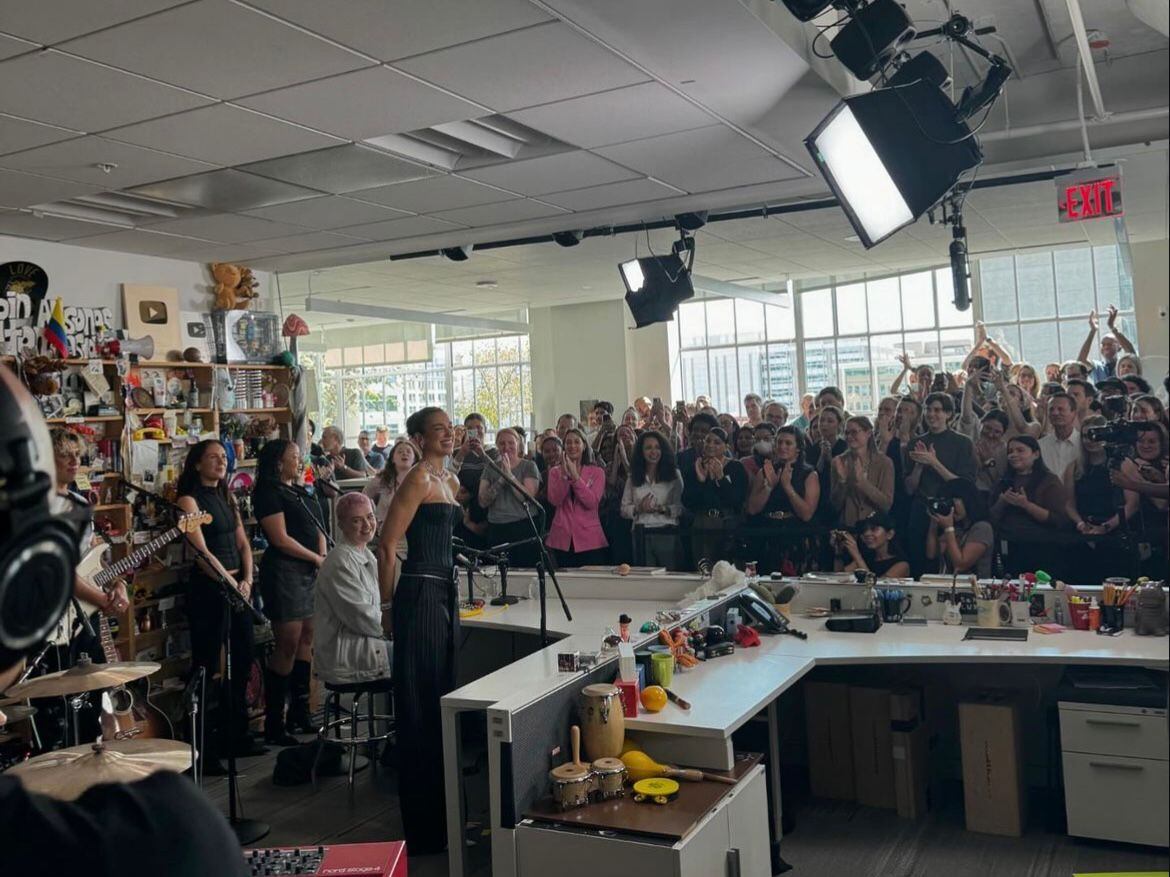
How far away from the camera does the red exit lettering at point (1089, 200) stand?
473 cm

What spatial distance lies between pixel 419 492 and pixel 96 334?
2770 millimetres

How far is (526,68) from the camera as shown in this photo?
367 cm

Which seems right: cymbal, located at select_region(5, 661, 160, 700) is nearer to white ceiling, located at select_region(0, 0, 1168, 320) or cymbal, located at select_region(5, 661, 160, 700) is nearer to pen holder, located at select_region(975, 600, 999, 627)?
white ceiling, located at select_region(0, 0, 1168, 320)

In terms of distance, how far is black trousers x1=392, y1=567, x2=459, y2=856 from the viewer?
13.3 feet

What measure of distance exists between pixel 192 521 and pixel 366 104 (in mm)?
2335

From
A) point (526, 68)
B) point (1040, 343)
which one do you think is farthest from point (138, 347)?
point (1040, 343)

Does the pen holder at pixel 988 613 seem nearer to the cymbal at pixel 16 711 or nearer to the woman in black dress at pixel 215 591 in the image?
the woman in black dress at pixel 215 591

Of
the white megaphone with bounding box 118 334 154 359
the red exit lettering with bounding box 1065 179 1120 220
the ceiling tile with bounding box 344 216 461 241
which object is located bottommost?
the white megaphone with bounding box 118 334 154 359

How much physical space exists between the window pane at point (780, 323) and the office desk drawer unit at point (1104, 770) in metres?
11.9

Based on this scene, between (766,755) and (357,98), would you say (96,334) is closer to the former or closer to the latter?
(357,98)

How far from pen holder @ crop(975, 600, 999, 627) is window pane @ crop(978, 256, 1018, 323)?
33.1ft

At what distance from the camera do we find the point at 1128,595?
322cm

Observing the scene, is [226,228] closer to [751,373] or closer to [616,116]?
[616,116]

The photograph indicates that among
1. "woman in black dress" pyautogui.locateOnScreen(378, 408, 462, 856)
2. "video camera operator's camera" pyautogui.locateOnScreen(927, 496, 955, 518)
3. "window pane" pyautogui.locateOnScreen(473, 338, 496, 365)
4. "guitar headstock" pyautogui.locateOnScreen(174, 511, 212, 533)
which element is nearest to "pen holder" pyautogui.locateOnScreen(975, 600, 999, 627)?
"video camera operator's camera" pyautogui.locateOnScreen(927, 496, 955, 518)
